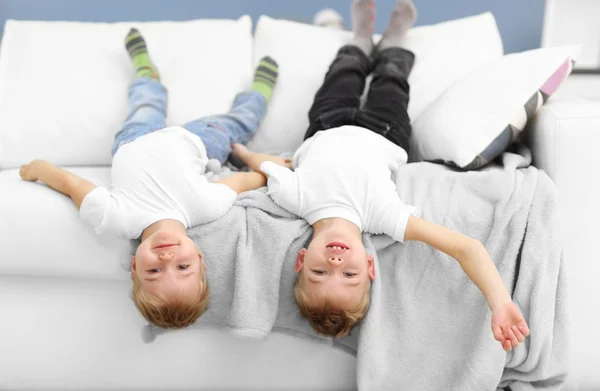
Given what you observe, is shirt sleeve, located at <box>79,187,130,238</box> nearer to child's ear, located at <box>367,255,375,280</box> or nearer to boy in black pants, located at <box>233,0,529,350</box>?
boy in black pants, located at <box>233,0,529,350</box>

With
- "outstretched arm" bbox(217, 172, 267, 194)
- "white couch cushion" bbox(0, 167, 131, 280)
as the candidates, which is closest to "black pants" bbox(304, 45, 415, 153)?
"outstretched arm" bbox(217, 172, 267, 194)

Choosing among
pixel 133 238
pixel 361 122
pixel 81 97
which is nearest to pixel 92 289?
pixel 133 238

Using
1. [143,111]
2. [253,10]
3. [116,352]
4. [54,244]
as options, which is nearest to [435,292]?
[116,352]

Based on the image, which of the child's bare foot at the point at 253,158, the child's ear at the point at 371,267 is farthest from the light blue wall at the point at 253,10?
the child's ear at the point at 371,267

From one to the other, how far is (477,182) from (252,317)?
0.63 metres

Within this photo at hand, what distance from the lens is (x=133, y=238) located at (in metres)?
1.25

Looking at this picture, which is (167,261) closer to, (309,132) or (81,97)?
(309,132)

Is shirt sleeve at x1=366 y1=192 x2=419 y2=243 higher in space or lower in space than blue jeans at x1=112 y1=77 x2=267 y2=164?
lower

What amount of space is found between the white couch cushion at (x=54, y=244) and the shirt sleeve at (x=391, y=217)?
58cm

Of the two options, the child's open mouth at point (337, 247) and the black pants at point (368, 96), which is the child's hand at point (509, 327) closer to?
the child's open mouth at point (337, 247)

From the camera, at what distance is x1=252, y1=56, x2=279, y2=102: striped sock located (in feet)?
5.89

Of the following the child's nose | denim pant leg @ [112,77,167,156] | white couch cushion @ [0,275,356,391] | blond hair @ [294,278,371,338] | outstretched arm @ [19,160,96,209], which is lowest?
white couch cushion @ [0,275,356,391]

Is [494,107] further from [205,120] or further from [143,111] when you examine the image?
[143,111]

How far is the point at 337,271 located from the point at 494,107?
65cm
